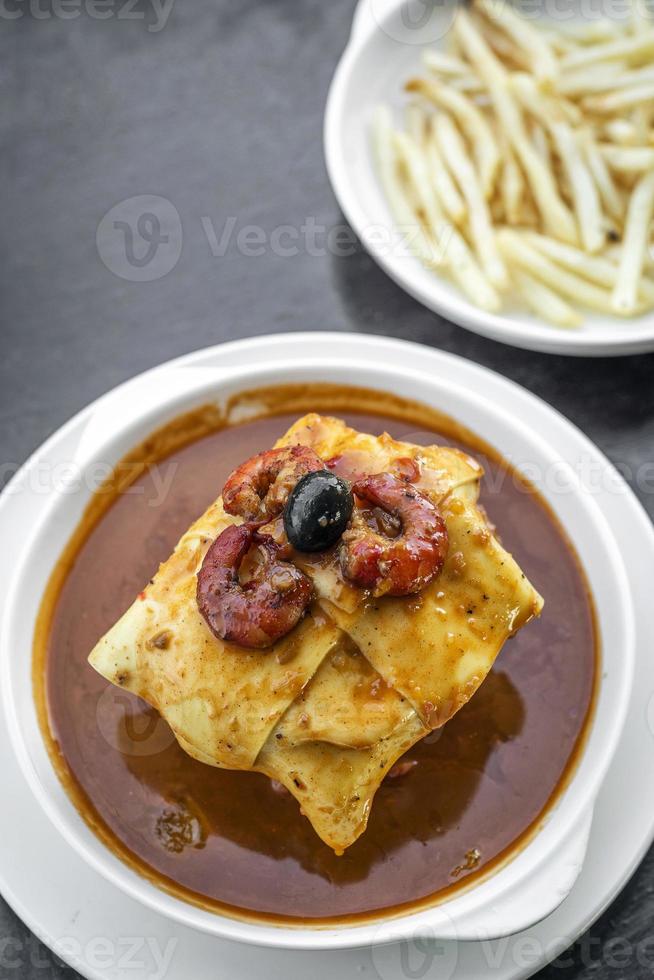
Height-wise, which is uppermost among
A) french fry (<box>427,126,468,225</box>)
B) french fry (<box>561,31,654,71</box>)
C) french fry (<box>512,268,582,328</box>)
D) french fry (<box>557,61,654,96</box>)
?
french fry (<box>561,31,654,71</box>)

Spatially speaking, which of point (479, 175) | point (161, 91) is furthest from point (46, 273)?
point (479, 175)

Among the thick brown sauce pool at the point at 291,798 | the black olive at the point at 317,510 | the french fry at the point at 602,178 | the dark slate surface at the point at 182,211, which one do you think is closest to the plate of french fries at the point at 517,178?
the french fry at the point at 602,178

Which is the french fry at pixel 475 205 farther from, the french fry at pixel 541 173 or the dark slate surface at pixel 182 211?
the dark slate surface at pixel 182 211

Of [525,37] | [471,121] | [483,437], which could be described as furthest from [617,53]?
[483,437]

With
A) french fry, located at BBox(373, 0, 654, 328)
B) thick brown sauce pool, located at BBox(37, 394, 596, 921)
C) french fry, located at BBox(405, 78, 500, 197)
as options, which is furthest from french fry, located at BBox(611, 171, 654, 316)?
thick brown sauce pool, located at BBox(37, 394, 596, 921)

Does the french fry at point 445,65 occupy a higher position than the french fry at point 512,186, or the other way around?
the french fry at point 445,65

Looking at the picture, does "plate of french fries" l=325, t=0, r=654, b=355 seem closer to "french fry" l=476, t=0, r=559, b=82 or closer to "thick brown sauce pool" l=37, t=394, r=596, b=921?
"french fry" l=476, t=0, r=559, b=82

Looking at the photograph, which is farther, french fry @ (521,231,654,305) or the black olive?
french fry @ (521,231,654,305)
